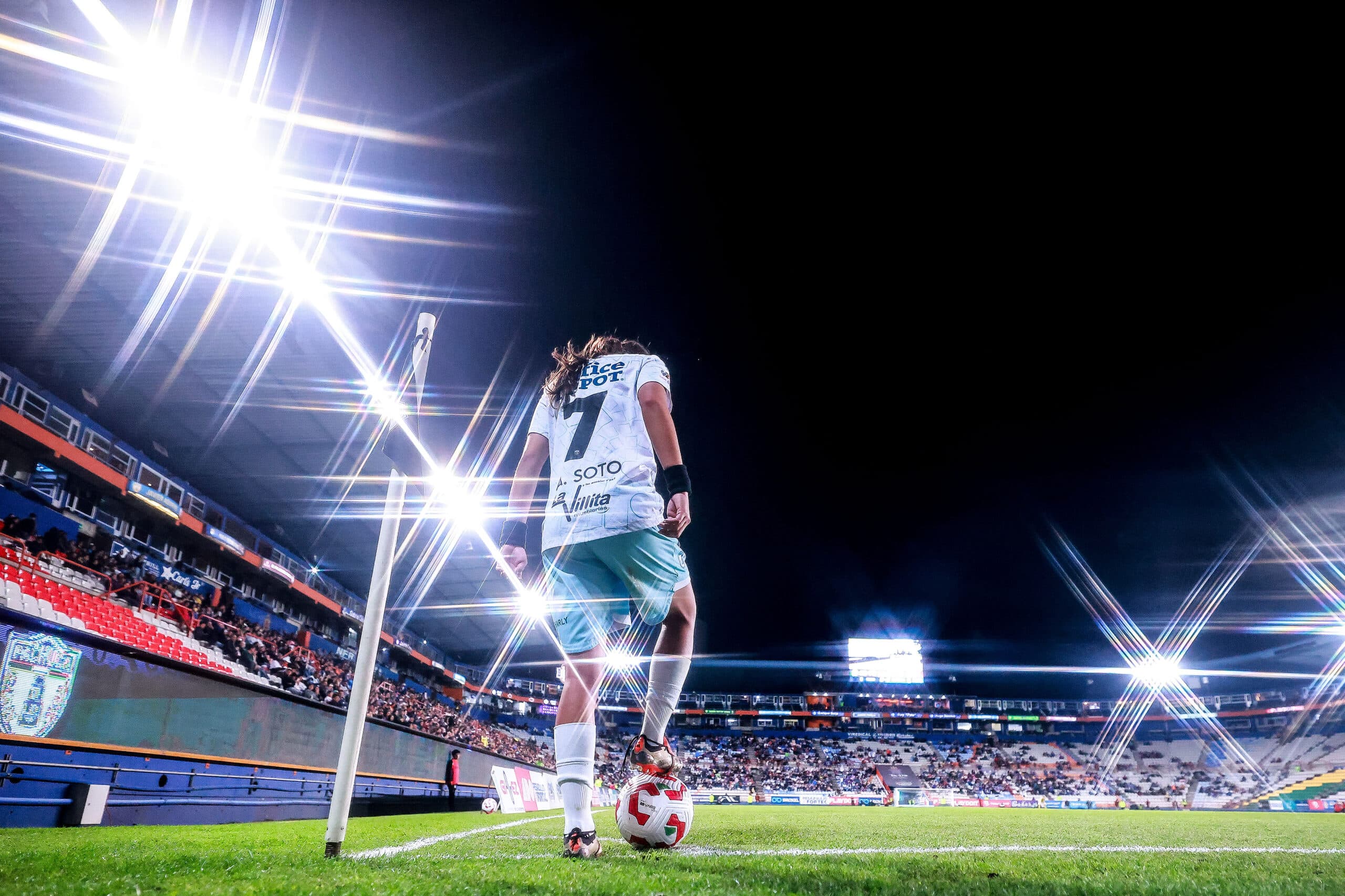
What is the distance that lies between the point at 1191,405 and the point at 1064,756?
139 ft

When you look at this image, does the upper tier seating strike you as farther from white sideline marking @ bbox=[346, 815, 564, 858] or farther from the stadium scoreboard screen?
the stadium scoreboard screen

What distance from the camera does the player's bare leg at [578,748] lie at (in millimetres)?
2617

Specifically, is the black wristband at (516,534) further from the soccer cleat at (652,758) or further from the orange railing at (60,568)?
the orange railing at (60,568)

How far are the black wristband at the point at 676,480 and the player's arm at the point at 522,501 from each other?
636 mm

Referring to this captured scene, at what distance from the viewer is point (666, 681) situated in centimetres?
309

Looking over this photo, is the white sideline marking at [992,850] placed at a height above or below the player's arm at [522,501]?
below

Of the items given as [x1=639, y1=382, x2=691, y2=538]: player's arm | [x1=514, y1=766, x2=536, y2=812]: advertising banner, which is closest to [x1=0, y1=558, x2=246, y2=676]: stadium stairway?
[x1=514, y1=766, x2=536, y2=812]: advertising banner

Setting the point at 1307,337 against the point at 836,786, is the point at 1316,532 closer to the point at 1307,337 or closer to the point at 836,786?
the point at 1307,337

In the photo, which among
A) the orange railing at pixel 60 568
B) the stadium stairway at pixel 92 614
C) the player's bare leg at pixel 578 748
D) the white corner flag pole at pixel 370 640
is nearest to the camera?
the white corner flag pole at pixel 370 640

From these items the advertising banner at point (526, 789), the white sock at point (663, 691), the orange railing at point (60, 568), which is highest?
Result: the orange railing at point (60, 568)

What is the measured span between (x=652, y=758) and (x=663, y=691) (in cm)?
32

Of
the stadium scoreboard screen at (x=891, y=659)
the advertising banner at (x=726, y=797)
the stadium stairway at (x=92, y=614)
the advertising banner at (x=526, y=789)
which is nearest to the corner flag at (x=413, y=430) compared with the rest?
the stadium stairway at (x=92, y=614)

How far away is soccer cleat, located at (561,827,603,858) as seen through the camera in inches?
101

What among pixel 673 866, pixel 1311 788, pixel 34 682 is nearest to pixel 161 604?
pixel 34 682
